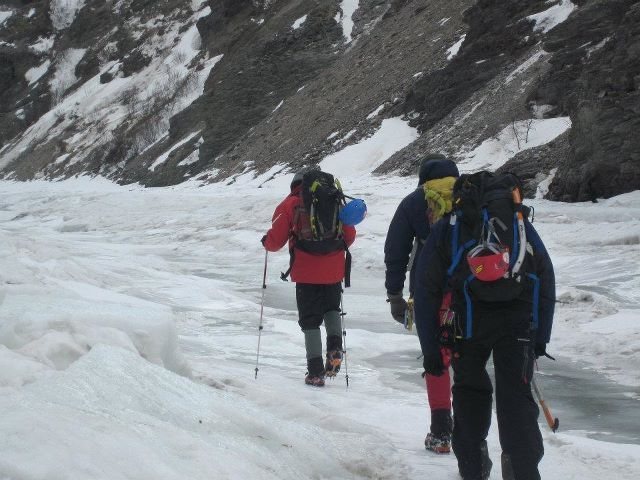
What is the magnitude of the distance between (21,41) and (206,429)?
255 ft

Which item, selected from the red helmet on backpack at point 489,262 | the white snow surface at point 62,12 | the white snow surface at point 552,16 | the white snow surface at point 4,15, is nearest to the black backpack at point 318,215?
the red helmet on backpack at point 489,262

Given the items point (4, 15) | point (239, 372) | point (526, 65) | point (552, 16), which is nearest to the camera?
point (239, 372)

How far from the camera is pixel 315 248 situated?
212 inches

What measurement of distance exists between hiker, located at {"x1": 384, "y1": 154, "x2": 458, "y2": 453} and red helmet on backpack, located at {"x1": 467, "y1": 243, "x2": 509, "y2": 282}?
0.92 meters

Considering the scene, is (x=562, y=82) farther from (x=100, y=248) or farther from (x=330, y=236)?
(x=330, y=236)

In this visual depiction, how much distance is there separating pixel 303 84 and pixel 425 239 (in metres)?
37.7

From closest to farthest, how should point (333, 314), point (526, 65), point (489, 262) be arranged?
point (489, 262), point (333, 314), point (526, 65)

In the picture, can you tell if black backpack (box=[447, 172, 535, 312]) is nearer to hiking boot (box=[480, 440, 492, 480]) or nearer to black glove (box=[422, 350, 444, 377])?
black glove (box=[422, 350, 444, 377])

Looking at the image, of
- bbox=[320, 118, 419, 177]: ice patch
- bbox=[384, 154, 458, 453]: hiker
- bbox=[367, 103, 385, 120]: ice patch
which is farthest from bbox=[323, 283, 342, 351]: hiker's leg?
bbox=[367, 103, 385, 120]: ice patch

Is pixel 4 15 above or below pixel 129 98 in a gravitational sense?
above

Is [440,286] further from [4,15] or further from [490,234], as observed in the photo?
[4,15]

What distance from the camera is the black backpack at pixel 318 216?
5.26m

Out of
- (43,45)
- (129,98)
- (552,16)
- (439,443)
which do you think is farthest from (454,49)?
(43,45)

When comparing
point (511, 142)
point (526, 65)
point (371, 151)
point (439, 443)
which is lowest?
point (439, 443)
